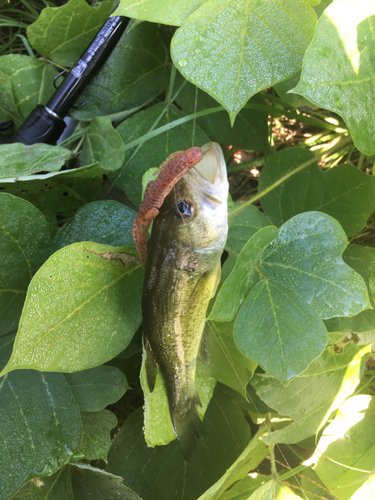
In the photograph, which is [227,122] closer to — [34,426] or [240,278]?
[240,278]

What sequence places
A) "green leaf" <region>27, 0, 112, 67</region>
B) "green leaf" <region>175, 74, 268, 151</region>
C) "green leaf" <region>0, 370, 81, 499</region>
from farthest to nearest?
"green leaf" <region>175, 74, 268, 151</region> < "green leaf" <region>27, 0, 112, 67</region> < "green leaf" <region>0, 370, 81, 499</region>

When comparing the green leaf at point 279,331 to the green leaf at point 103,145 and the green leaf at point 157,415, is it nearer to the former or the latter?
the green leaf at point 157,415

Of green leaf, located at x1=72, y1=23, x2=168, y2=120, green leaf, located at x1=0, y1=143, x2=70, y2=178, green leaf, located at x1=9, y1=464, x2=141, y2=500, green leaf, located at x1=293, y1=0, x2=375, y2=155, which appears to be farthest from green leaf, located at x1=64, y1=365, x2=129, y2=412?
green leaf, located at x1=293, y1=0, x2=375, y2=155

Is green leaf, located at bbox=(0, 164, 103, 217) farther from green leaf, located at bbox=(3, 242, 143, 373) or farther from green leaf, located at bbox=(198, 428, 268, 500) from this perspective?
green leaf, located at bbox=(198, 428, 268, 500)

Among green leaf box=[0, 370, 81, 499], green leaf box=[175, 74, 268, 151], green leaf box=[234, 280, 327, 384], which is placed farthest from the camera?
green leaf box=[175, 74, 268, 151]

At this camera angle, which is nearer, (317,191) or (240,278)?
(240,278)

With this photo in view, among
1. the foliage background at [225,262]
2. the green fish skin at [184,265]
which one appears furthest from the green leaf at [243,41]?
the green fish skin at [184,265]

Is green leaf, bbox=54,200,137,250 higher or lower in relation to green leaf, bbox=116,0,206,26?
lower

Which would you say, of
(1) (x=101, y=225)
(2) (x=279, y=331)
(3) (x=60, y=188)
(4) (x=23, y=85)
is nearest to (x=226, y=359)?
(2) (x=279, y=331)
